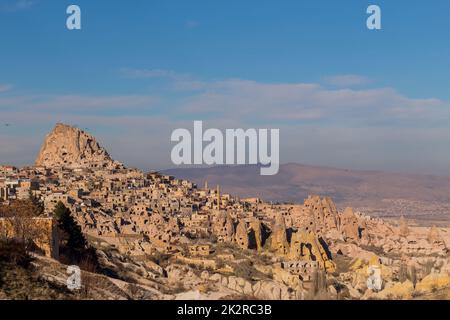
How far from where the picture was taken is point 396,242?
71.9 m

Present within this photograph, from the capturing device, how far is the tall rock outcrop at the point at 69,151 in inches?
4695

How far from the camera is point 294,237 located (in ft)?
197

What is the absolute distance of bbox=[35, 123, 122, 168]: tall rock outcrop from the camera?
4695 inches

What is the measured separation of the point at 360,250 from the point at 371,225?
43.2 feet

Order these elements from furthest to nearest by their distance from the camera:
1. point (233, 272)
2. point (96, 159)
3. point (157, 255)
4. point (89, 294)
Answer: point (96, 159) → point (157, 255) → point (233, 272) → point (89, 294)

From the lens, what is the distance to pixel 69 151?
396 ft

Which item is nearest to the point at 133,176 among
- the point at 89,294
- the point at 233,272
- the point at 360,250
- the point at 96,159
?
the point at 96,159

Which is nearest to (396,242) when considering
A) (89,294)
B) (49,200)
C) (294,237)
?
(294,237)
